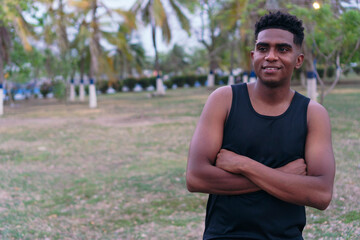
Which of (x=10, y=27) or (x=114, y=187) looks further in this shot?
(x=10, y=27)

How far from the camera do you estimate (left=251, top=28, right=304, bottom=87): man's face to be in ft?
6.49

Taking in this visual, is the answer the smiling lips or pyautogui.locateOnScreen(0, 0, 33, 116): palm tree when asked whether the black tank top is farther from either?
pyautogui.locateOnScreen(0, 0, 33, 116): palm tree

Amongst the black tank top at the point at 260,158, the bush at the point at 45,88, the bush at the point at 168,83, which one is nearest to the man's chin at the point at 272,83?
the black tank top at the point at 260,158

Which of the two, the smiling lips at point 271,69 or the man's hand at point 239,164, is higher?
the smiling lips at point 271,69

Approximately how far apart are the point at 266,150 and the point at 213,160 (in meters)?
0.26

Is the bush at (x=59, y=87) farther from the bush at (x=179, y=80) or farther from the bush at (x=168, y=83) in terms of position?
the bush at (x=179, y=80)

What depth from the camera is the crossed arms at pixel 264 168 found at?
76.8 inches

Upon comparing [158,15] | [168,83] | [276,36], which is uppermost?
[158,15]

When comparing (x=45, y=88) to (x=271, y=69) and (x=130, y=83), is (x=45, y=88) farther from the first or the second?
(x=271, y=69)

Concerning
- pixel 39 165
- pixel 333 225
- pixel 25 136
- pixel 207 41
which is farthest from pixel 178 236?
pixel 207 41

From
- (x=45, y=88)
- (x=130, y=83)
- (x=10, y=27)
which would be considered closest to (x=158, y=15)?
(x=10, y=27)

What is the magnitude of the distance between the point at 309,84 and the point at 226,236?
14082 mm

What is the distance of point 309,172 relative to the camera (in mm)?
2016

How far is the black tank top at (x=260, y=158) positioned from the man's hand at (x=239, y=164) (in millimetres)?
A: 22
